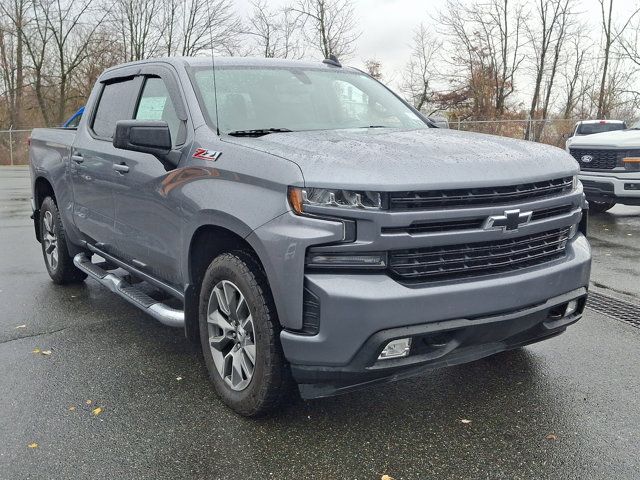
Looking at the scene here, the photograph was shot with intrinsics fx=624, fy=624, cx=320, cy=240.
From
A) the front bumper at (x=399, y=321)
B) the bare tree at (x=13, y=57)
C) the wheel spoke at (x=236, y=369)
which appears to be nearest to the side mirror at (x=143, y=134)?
the wheel spoke at (x=236, y=369)

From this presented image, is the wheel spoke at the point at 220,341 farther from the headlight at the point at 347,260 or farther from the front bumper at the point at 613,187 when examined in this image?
the front bumper at the point at 613,187

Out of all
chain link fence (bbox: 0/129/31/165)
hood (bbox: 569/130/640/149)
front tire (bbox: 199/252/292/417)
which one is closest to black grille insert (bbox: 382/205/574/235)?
front tire (bbox: 199/252/292/417)

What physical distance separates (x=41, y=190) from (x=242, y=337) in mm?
3971

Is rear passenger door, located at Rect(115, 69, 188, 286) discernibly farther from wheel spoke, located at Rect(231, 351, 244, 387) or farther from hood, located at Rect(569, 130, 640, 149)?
hood, located at Rect(569, 130, 640, 149)

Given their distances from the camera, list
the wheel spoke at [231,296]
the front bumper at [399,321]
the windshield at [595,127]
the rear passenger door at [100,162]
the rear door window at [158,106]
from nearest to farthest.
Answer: the front bumper at [399,321] < the wheel spoke at [231,296] < the rear door window at [158,106] < the rear passenger door at [100,162] < the windshield at [595,127]

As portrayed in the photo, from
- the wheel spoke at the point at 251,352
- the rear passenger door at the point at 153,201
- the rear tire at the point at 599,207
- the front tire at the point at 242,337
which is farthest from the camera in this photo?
the rear tire at the point at 599,207

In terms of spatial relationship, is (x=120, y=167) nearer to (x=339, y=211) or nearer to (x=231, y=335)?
(x=231, y=335)

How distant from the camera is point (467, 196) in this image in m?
2.79

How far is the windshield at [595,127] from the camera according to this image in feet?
45.1

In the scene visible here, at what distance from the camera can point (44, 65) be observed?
34031 millimetres

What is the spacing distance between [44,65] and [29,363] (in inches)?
1350

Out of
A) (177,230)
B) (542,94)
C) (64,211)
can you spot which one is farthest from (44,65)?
(177,230)

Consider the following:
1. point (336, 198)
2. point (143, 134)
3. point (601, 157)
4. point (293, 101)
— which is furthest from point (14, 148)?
point (336, 198)

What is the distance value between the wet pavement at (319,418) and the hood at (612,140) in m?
5.82
